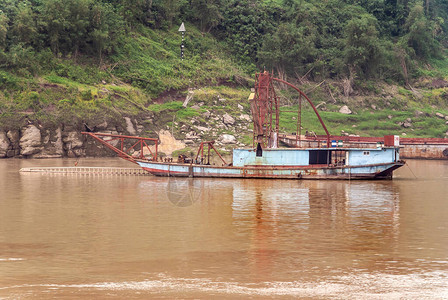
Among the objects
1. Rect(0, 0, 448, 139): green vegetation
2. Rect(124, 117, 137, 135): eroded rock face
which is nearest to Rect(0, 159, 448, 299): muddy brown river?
Rect(124, 117, 137, 135): eroded rock face

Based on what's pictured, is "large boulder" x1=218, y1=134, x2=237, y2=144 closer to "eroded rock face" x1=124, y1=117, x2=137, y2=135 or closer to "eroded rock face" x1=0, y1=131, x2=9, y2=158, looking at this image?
"eroded rock face" x1=124, y1=117, x2=137, y2=135

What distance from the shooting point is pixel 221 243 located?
24.9 meters

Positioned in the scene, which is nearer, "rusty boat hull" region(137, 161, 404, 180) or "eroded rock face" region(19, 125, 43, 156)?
"rusty boat hull" region(137, 161, 404, 180)

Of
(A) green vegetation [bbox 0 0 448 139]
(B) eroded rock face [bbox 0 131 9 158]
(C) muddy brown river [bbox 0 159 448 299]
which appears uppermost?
(A) green vegetation [bbox 0 0 448 139]

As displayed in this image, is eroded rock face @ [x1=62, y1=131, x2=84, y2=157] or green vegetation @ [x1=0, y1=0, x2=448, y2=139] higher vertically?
green vegetation @ [x1=0, y1=0, x2=448, y2=139]

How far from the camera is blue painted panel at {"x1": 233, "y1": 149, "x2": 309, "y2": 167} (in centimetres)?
5312

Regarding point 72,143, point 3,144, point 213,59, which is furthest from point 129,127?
point 213,59

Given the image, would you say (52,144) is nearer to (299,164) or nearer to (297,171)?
(299,164)

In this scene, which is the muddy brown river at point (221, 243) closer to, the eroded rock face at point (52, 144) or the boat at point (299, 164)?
the boat at point (299, 164)

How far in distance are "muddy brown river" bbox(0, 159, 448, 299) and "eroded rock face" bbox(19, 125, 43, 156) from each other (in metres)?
24.1

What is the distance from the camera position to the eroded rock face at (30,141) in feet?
220

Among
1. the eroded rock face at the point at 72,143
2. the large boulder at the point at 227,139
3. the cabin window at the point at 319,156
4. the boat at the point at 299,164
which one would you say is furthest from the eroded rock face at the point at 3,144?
the cabin window at the point at 319,156

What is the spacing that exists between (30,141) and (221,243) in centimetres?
4766

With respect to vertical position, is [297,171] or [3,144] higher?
[3,144]
